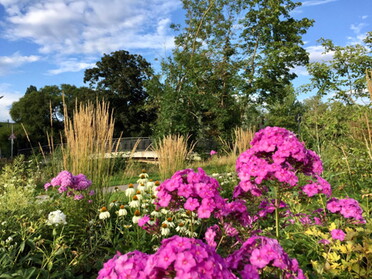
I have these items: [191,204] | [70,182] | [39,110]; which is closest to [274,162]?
[191,204]

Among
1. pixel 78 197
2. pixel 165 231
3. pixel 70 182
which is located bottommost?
pixel 165 231

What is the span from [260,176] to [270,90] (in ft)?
64.0

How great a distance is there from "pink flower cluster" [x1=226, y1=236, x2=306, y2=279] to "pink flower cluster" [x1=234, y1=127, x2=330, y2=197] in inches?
27.1

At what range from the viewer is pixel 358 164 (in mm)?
4434

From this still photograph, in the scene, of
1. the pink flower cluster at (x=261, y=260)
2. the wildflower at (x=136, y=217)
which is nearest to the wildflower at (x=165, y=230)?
the wildflower at (x=136, y=217)

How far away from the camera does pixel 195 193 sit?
70.2 inches

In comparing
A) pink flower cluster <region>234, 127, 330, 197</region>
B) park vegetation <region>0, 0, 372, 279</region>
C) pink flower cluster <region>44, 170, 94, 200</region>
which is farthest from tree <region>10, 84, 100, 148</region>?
pink flower cluster <region>234, 127, 330, 197</region>

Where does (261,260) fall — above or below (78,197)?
above

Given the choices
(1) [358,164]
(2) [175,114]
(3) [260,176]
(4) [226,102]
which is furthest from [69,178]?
(4) [226,102]

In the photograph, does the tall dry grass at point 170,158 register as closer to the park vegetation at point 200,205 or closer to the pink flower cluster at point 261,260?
the park vegetation at point 200,205

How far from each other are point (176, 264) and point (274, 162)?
1.16 metres

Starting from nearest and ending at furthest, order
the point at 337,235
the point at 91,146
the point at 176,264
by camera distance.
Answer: the point at 176,264 → the point at 337,235 → the point at 91,146

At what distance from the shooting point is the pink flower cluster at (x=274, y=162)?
1.85m

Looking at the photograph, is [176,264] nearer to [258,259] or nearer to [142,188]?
[258,259]
